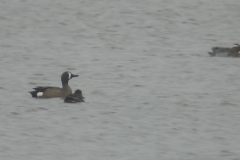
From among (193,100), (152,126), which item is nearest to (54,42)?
(193,100)

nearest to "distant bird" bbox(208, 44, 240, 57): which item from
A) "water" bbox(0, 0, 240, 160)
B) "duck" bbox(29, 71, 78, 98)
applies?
"water" bbox(0, 0, 240, 160)

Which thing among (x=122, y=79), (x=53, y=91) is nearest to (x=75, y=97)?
(x=53, y=91)

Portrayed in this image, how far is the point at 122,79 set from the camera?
485 inches

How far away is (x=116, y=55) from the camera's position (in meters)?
14.8

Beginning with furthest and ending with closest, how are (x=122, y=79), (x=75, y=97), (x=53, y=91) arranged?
(x=122, y=79)
(x=53, y=91)
(x=75, y=97)

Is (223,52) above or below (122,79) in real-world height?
above

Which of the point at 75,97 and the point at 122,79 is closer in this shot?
the point at 75,97

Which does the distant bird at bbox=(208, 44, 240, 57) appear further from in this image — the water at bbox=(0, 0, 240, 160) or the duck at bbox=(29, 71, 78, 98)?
the duck at bbox=(29, 71, 78, 98)

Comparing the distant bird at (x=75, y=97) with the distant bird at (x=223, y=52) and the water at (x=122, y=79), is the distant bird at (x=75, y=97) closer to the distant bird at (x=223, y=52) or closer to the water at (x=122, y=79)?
the water at (x=122, y=79)

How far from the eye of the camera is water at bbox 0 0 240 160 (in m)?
7.87

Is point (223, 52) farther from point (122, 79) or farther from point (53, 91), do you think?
point (53, 91)

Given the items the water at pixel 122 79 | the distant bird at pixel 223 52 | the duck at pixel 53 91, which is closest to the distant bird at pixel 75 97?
the water at pixel 122 79

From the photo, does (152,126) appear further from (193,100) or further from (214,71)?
(214,71)

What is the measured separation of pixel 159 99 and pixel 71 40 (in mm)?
6629
